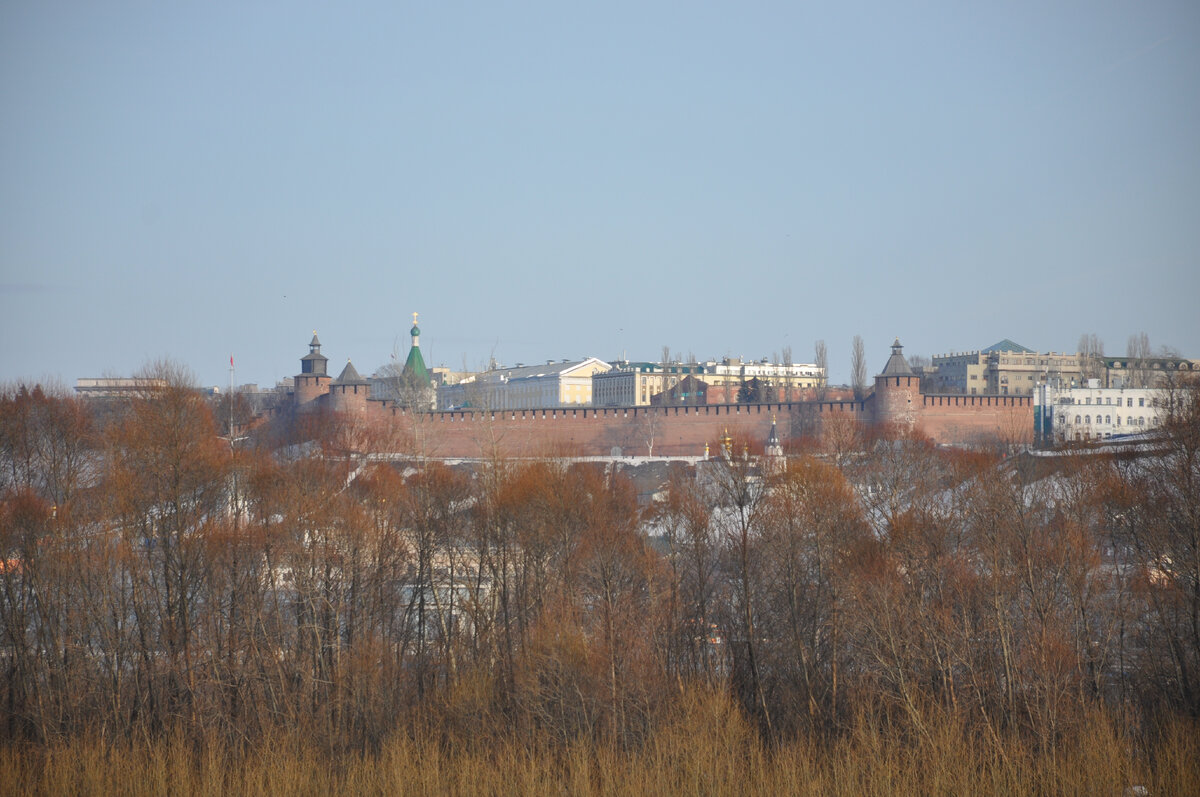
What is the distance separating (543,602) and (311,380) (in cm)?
2720

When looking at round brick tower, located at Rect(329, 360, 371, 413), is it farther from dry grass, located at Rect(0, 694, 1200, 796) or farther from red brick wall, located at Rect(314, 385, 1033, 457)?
dry grass, located at Rect(0, 694, 1200, 796)

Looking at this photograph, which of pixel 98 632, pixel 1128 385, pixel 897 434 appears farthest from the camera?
pixel 1128 385

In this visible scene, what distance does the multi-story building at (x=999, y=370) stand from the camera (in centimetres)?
6456

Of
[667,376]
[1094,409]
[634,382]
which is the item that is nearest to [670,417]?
[1094,409]

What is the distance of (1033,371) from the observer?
214ft

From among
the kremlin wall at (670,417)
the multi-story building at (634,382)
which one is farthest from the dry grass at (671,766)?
the multi-story building at (634,382)

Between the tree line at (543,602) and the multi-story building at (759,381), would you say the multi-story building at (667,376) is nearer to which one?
the multi-story building at (759,381)

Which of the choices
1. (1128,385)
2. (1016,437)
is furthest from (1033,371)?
(1016,437)

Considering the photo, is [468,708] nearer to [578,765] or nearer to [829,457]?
[578,765]

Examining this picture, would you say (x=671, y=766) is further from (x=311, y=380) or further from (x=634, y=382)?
(x=634, y=382)

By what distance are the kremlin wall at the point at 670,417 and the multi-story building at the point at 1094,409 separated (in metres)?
4.40

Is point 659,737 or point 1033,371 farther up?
point 1033,371

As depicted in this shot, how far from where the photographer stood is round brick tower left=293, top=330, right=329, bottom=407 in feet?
131

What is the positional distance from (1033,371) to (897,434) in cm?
3467
